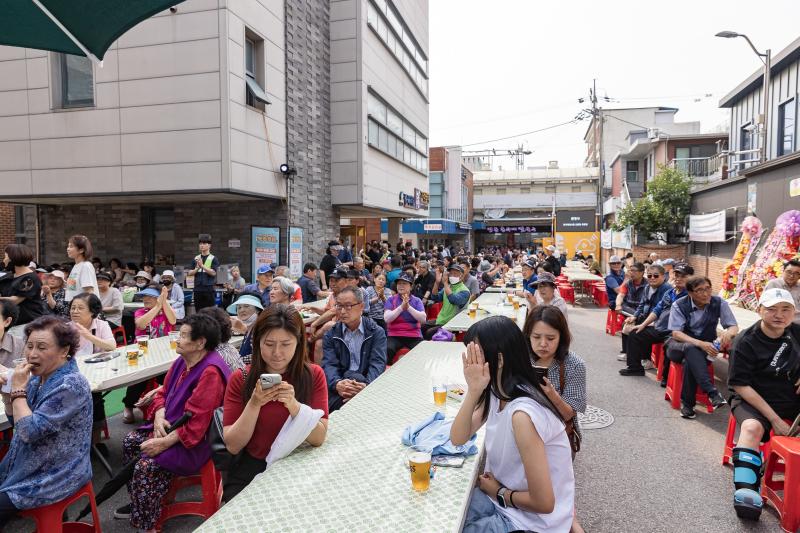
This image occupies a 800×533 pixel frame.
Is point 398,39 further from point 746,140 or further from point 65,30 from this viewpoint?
point 65,30

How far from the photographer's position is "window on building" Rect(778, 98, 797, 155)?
1600 centimetres

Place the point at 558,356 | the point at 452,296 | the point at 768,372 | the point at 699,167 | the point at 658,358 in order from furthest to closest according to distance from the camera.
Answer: the point at 699,167
the point at 452,296
the point at 658,358
the point at 768,372
the point at 558,356

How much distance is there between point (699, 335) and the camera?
19.0ft

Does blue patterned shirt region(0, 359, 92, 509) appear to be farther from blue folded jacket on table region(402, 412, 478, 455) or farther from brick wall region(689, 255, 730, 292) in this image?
brick wall region(689, 255, 730, 292)

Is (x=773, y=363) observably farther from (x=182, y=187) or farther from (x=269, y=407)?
(x=182, y=187)

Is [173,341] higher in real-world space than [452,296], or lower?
lower

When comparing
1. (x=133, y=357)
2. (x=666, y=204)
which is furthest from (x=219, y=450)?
(x=666, y=204)

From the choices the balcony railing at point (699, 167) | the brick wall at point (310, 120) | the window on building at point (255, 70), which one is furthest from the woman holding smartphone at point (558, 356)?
the balcony railing at point (699, 167)

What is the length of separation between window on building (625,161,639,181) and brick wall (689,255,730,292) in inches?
632

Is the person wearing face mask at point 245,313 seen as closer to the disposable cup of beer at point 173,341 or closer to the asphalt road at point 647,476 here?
the disposable cup of beer at point 173,341

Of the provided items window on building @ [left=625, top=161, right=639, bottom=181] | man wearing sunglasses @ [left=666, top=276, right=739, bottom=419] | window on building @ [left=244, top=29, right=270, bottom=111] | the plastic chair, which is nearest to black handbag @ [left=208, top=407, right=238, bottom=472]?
man wearing sunglasses @ [left=666, top=276, right=739, bottom=419]

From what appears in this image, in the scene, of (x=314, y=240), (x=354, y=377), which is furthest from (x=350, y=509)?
(x=314, y=240)

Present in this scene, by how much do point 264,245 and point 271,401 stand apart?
32.4 feet

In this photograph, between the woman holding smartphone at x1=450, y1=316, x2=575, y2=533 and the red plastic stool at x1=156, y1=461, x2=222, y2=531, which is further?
the red plastic stool at x1=156, y1=461, x2=222, y2=531
